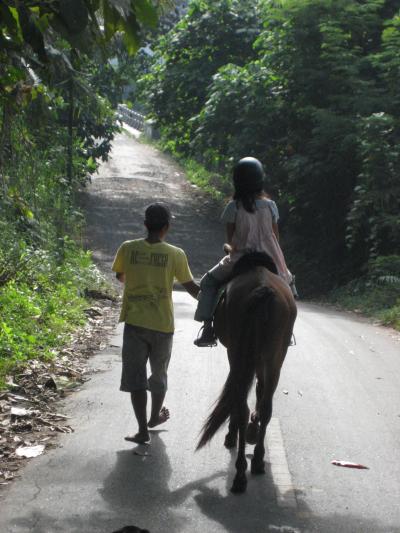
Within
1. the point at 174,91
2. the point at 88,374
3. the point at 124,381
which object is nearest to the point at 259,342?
the point at 124,381

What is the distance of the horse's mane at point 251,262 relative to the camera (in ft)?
22.2

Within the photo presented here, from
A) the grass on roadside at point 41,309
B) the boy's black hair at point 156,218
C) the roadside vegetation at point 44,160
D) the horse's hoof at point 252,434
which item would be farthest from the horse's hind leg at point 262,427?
the grass on roadside at point 41,309

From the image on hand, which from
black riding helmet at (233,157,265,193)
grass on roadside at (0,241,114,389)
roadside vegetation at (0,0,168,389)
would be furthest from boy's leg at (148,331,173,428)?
grass on roadside at (0,241,114,389)

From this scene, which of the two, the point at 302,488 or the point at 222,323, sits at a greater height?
the point at 222,323

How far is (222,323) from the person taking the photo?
22.6ft

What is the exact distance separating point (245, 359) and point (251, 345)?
0.34 ft

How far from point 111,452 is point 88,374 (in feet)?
10.0

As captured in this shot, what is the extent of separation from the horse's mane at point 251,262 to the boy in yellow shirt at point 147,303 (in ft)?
1.31

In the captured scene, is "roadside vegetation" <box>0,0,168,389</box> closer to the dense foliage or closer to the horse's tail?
the horse's tail

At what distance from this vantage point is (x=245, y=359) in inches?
247

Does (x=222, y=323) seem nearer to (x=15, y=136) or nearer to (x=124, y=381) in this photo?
(x=124, y=381)

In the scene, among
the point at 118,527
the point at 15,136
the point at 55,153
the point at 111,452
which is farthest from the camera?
the point at 55,153

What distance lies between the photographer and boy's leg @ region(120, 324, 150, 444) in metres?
6.91

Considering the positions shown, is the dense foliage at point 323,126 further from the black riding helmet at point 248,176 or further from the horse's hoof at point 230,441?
the horse's hoof at point 230,441
